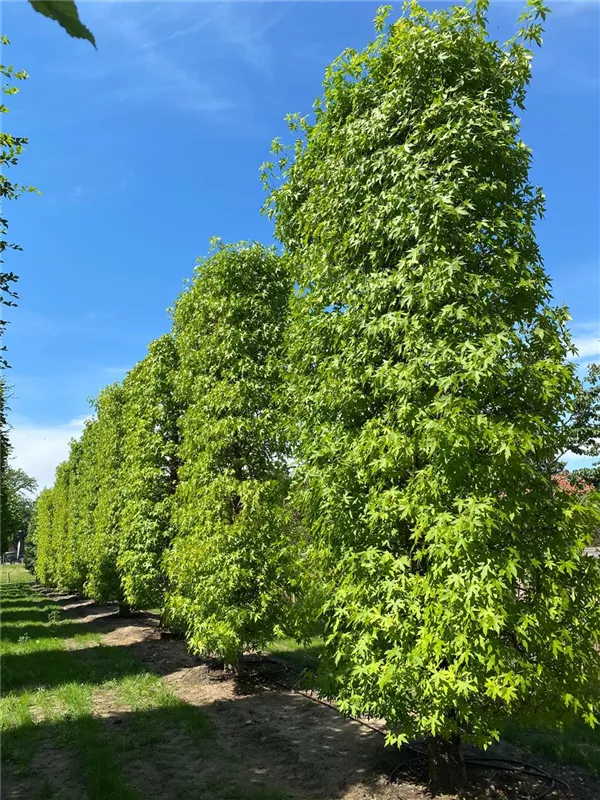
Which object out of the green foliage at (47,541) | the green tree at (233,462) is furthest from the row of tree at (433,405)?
the green foliage at (47,541)

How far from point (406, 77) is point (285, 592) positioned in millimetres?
8135

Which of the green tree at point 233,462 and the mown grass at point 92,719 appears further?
the green tree at point 233,462

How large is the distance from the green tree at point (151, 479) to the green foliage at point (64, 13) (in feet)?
46.2

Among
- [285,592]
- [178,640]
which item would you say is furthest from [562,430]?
[178,640]

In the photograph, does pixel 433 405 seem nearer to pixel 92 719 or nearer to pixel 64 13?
pixel 64 13

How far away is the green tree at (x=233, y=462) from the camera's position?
31.7 ft

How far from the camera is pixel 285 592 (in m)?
9.88

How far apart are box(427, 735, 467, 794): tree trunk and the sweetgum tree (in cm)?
3

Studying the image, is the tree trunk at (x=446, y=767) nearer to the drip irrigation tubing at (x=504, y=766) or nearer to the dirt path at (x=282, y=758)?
the dirt path at (x=282, y=758)

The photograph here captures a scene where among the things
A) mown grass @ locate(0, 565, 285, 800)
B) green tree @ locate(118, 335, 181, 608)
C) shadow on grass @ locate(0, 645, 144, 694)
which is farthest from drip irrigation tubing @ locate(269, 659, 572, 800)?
green tree @ locate(118, 335, 181, 608)

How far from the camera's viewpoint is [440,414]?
5422 millimetres

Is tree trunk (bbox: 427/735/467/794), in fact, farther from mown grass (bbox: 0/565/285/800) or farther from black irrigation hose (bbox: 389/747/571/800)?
mown grass (bbox: 0/565/285/800)

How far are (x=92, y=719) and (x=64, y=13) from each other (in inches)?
406

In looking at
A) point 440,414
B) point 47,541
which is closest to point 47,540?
point 47,541
